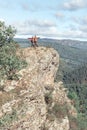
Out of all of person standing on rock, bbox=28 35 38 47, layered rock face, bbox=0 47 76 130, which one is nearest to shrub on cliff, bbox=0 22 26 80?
layered rock face, bbox=0 47 76 130

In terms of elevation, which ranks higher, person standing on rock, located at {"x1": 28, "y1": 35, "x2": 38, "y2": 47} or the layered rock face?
person standing on rock, located at {"x1": 28, "y1": 35, "x2": 38, "y2": 47}

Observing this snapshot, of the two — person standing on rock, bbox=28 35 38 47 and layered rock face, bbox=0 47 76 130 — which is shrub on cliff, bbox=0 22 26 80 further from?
person standing on rock, bbox=28 35 38 47

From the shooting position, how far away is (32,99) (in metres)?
55.4

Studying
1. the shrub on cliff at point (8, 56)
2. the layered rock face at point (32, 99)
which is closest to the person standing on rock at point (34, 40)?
the layered rock face at point (32, 99)

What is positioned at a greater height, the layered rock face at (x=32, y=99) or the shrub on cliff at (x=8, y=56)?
the shrub on cliff at (x=8, y=56)

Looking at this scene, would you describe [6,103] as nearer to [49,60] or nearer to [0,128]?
[0,128]

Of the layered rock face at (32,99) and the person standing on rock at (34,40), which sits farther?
the person standing on rock at (34,40)

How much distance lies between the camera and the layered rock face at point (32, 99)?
2000 inches

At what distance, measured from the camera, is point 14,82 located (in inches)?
2164

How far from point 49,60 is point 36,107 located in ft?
49.4

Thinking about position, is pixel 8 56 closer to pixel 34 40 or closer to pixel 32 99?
pixel 32 99

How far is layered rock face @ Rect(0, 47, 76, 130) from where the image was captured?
5081cm

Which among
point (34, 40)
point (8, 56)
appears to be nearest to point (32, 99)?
point (8, 56)

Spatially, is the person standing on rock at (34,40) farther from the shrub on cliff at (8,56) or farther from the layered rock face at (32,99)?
the shrub on cliff at (8,56)
